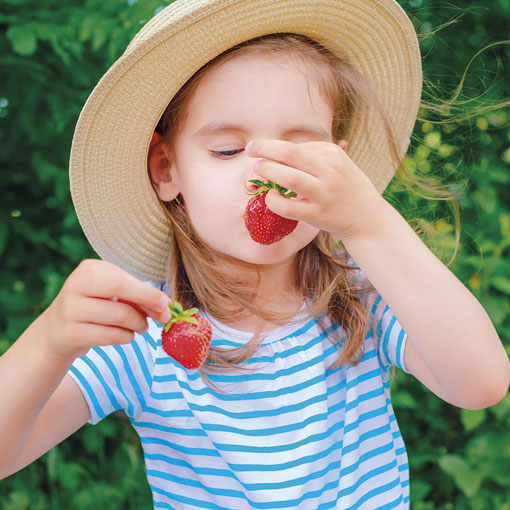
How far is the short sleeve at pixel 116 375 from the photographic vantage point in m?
1.30

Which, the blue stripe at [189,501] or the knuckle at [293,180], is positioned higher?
the knuckle at [293,180]

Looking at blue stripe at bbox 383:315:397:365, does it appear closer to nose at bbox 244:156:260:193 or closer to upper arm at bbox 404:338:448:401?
upper arm at bbox 404:338:448:401

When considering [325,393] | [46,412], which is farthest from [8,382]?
[325,393]

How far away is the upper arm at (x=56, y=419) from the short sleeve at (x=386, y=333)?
69cm

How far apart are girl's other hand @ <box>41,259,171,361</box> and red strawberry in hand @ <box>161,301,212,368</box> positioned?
0.05 meters

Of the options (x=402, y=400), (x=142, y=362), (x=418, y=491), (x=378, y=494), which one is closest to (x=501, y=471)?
(x=418, y=491)

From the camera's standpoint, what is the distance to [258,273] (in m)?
1.51

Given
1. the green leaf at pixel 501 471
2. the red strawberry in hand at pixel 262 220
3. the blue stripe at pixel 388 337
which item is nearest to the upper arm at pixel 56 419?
the red strawberry in hand at pixel 262 220

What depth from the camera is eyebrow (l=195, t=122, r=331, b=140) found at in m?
1.31

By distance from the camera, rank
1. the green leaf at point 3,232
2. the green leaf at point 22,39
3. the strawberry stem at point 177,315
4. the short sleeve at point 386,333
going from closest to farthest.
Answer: the strawberry stem at point 177,315 → the short sleeve at point 386,333 → the green leaf at point 22,39 → the green leaf at point 3,232

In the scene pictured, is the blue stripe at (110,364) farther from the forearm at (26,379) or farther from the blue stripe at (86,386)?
the forearm at (26,379)

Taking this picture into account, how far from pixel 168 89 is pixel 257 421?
2.48ft

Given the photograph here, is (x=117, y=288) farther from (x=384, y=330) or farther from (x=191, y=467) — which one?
(x=384, y=330)

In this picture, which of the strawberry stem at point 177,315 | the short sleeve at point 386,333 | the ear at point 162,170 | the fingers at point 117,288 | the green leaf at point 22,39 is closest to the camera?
the fingers at point 117,288
